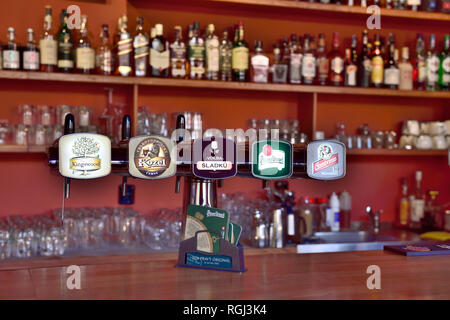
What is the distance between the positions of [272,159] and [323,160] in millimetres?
147

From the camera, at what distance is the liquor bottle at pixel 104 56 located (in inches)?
105

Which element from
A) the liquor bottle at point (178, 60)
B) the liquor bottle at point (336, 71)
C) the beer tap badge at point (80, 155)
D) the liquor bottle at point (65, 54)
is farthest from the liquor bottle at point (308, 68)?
the beer tap badge at point (80, 155)

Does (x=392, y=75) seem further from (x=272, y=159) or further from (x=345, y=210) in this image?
(x=272, y=159)

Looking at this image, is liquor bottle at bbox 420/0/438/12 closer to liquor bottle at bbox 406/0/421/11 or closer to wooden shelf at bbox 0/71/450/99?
liquor bottle at bbox 406/0/421/11

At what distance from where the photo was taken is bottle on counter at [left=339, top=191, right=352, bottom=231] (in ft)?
10.6

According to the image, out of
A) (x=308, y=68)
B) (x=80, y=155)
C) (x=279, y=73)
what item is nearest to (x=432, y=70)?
(x=308, y=68)

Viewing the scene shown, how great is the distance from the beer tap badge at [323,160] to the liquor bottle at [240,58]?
1311mm

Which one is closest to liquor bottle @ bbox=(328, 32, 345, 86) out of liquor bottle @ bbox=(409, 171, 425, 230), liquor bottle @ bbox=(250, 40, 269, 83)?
liquor bottle @ bbox=(250, 40, 269, 83)

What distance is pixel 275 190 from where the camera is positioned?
3020 millimetres

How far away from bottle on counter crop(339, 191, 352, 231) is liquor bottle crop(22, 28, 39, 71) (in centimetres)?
183

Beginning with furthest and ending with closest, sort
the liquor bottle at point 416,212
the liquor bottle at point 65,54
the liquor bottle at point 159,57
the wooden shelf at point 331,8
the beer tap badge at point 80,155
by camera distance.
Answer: the liquor bottle at point 416,212 < the wooden shelf at point 331,8 < the liquor bottle at point 159,57 < the liquor bottle at point 65,54 < the beer tap badge at point 80,155

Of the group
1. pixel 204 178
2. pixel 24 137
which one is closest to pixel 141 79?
pixel 24 137

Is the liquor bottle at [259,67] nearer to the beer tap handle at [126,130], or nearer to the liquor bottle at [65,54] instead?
the liquor bottle at [65,54]
